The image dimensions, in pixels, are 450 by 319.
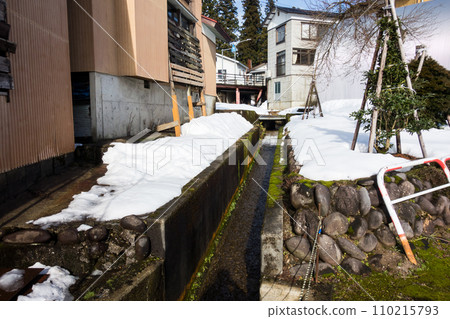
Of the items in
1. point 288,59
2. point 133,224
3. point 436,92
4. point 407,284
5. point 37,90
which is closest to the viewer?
point 133,224

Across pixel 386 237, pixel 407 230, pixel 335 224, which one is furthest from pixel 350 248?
pixel 407 230

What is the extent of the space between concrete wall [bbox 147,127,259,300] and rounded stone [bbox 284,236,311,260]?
4.84 ft

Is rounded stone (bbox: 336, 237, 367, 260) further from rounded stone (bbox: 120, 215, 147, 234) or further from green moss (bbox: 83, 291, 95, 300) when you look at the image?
green moss (bbox: 83, 291, 95, 300)

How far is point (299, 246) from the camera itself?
403 cm

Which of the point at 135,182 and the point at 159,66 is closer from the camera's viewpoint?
the point at 135,182

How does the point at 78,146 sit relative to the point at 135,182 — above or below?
above

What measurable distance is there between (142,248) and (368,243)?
3129 mm

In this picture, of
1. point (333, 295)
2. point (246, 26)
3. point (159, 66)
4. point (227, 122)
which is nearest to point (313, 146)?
point (333, 295)

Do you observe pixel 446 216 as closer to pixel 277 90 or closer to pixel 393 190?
pixel 393 190

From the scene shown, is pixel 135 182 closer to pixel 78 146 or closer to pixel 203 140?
pixel 78 146

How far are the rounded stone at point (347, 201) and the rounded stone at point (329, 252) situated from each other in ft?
1.74

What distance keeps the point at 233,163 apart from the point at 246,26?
45.8m

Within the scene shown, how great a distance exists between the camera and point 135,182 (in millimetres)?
5195

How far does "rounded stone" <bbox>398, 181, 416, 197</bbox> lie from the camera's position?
14.8 ft
